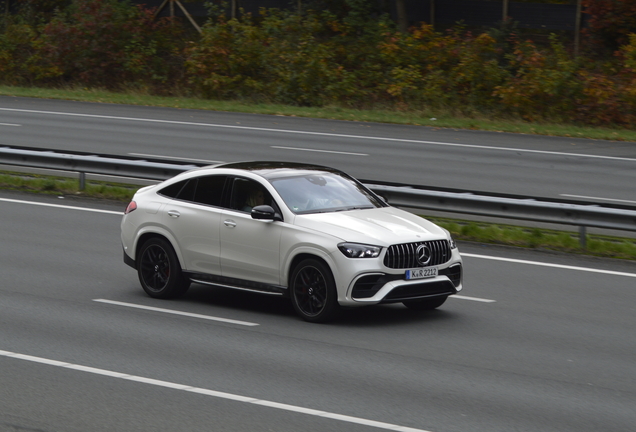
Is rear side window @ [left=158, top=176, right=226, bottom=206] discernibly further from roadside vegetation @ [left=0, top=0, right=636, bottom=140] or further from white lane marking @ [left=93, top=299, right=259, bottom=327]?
roadside vegetation @ [left=0, top=0, right=636, bottom=140]

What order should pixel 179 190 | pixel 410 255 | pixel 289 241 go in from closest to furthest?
pixel 410 255 < pixel 289 241 < pixel 179 190

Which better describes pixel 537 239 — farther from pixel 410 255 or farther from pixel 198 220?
pixel 198 220

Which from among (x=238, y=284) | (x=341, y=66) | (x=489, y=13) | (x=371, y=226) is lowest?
(x=238, y=284)

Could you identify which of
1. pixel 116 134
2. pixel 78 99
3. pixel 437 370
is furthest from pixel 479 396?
pixel 78 99

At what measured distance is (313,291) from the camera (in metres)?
10.0

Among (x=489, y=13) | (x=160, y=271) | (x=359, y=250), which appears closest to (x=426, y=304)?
(x=359, y=250)

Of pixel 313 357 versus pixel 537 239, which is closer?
pixel 313 357

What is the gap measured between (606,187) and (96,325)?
41.6ft

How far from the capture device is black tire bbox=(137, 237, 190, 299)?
36.7 feet

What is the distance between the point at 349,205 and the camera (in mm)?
10797

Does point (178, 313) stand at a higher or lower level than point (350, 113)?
higher

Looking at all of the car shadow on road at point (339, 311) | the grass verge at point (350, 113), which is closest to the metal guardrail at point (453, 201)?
the car shadow on road at point (339, 311)

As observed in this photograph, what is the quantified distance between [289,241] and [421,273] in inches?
54.1

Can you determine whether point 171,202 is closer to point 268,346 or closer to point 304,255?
point 304,255
